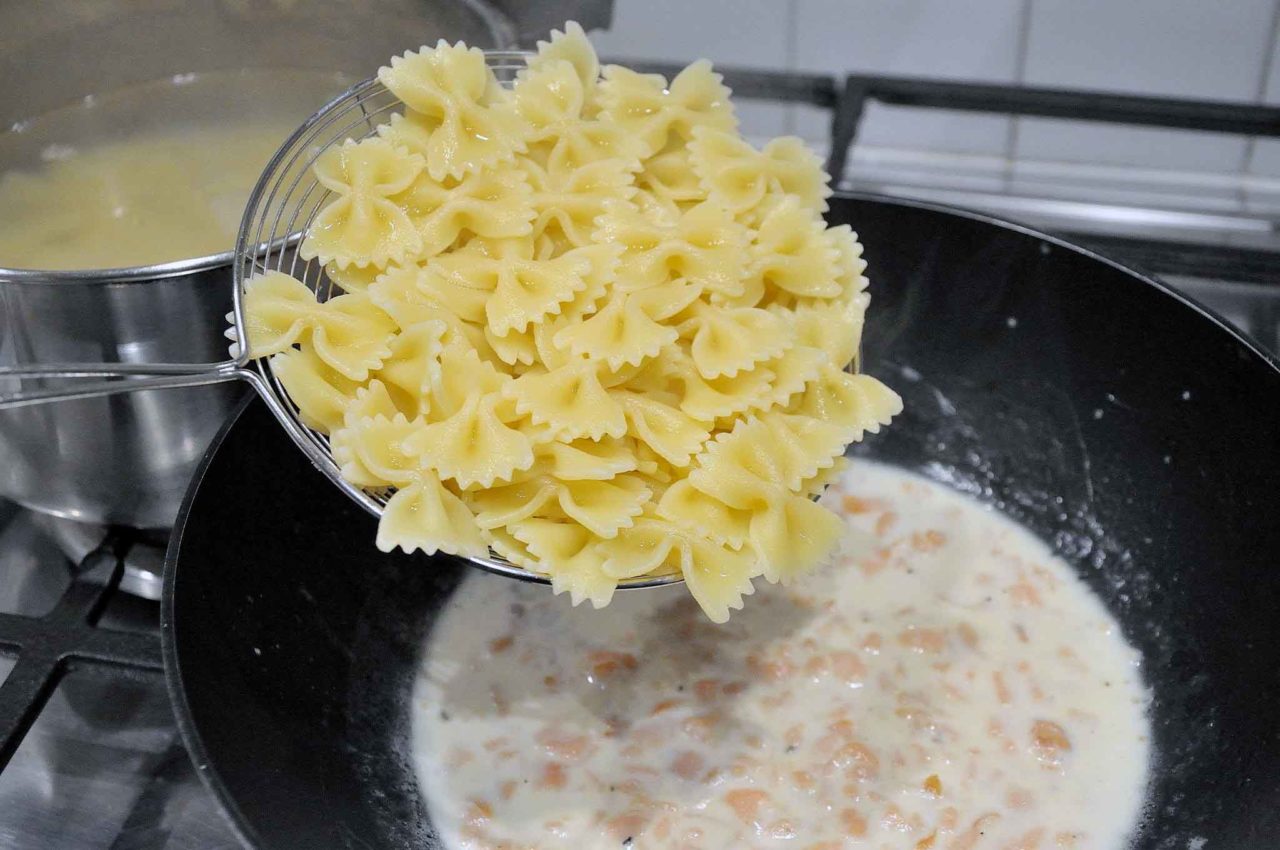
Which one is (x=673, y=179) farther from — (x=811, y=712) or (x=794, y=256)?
(x=811, y=712)

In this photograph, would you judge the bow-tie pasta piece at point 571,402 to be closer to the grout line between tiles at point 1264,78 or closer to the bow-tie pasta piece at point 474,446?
the bow-tie pasta piece at point 474,446

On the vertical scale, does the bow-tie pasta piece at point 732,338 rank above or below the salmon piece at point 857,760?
above

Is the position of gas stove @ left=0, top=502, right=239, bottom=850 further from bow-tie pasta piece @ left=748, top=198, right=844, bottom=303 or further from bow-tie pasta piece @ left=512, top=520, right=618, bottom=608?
bow-tie pasta piece @ left=748, top=198, right=844, bottom=303

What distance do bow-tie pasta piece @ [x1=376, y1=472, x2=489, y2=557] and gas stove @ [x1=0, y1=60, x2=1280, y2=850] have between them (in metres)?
0.23

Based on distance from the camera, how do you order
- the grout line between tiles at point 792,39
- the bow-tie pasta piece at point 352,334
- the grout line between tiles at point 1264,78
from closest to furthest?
the bow-tie pasta piece at point 352,334, the grout line between tiles at point 1264,78, the grout line between tiles at point 792,39

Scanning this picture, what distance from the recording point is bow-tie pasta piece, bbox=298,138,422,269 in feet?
3.16

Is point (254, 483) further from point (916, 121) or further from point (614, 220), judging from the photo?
point (916, 121)

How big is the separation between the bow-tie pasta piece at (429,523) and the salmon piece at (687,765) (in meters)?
0.28

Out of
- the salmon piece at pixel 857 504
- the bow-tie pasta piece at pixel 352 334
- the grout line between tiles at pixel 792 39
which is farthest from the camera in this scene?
the grout line between tiles at pixel 792 39

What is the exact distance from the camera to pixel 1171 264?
129 cm

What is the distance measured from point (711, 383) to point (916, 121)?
33.3 inches

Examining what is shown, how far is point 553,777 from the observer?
1.02m

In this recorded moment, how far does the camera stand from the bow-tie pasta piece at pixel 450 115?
3.31ft

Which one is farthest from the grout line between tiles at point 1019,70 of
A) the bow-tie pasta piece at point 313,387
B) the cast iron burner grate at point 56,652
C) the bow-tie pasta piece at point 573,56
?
the cast iron burner grate at point 56,652
